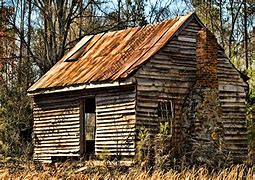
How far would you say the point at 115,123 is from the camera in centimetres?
2198

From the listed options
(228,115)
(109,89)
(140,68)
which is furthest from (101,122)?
(228,115)

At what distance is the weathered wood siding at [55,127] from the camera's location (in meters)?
23.9

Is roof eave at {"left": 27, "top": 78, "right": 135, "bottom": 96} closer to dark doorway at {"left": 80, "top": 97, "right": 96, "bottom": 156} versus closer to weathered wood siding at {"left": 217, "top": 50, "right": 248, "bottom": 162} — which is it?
dark doorway at {"left": 80, "top": 97, "right": 96, "bottom": 156}

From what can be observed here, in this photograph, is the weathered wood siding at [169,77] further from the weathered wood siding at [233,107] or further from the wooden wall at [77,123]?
the weathered wood siding at [233,107]

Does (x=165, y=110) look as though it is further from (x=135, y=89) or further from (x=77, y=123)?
(x=77, y=123)

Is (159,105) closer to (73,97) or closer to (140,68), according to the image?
(140,68)

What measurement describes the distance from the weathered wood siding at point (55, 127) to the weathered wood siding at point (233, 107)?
212 inches

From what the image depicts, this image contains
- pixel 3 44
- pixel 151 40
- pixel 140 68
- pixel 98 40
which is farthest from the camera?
pixel 3 44

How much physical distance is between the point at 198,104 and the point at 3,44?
71.8ft

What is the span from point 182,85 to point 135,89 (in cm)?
223

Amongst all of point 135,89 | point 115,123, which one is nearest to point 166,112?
point 135,89

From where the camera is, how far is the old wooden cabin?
21531mm

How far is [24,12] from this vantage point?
1705 inches

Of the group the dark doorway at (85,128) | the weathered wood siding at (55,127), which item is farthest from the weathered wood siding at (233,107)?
the weathered wood siding at (55,127)
